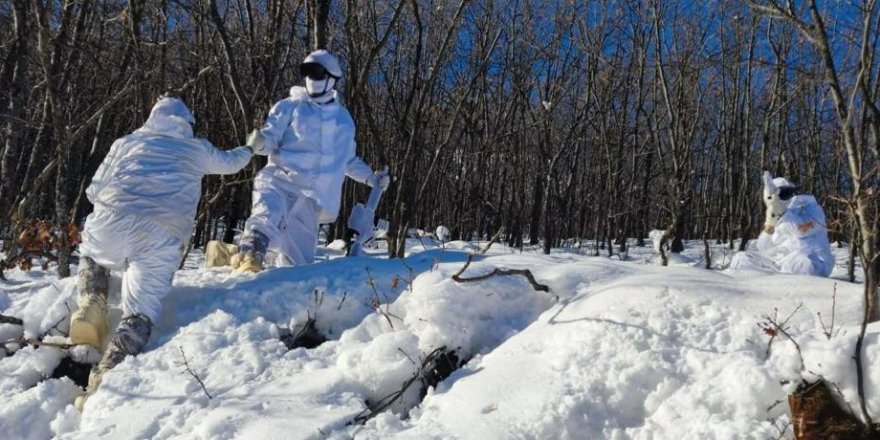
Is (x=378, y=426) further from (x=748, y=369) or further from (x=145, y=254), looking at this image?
(x=145, y=254)

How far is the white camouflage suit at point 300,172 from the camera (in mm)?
5059

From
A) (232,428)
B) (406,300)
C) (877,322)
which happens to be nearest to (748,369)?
(877,322)

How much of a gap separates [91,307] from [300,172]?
2.06 metres

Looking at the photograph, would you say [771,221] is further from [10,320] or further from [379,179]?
[10,320]

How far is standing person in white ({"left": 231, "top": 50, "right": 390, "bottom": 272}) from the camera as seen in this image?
505 centimetres

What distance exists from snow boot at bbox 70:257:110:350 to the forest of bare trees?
1.90 meters

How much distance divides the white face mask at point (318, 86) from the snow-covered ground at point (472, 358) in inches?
76.6

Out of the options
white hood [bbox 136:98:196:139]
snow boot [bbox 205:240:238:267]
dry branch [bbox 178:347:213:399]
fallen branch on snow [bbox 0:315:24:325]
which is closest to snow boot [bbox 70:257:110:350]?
fallen branch on snow [bbox 0:315:24:325]

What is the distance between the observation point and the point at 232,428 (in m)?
2.48

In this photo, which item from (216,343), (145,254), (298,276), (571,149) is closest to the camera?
(216,343)

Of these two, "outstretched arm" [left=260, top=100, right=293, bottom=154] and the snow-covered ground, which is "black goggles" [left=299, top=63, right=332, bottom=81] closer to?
"outstretched arm" [left=260, top=100, right=293, bottom=154]

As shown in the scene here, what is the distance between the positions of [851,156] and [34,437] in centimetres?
368

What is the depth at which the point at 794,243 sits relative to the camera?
6.09 meters

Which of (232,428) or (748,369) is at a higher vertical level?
(748,369)
